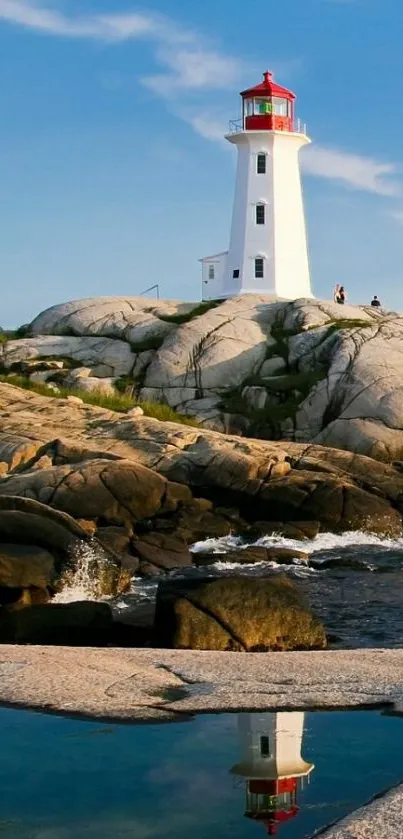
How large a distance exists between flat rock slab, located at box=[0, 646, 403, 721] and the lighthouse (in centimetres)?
4247

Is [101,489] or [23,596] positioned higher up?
[101,489]

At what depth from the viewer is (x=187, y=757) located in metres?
8.02

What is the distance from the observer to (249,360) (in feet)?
141

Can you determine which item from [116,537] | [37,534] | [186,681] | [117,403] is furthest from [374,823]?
[117,403]

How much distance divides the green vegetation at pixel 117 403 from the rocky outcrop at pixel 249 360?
107 centimetres

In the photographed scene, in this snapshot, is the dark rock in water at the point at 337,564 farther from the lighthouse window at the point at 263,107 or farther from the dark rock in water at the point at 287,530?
the lighthouse window at the point at 263,107

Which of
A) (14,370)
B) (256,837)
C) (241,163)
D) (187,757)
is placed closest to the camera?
(256,837)

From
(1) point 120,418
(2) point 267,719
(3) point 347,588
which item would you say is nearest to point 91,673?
(2) point 267,719

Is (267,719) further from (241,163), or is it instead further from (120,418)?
(241,163)

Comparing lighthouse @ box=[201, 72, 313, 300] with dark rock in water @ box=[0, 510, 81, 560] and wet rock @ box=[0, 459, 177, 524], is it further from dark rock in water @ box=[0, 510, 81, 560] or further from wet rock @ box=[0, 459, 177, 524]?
dark rock in water @ box=[0, 510, 81, 560]

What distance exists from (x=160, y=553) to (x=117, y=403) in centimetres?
1543

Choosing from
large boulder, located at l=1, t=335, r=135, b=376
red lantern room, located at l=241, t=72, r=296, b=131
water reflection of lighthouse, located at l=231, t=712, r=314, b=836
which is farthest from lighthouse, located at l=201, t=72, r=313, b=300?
water reflection of lighthouse, located at l=231, t=712, r=314, b=836

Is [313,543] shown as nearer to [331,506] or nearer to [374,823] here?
[331,506]

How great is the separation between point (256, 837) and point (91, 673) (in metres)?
4.18
